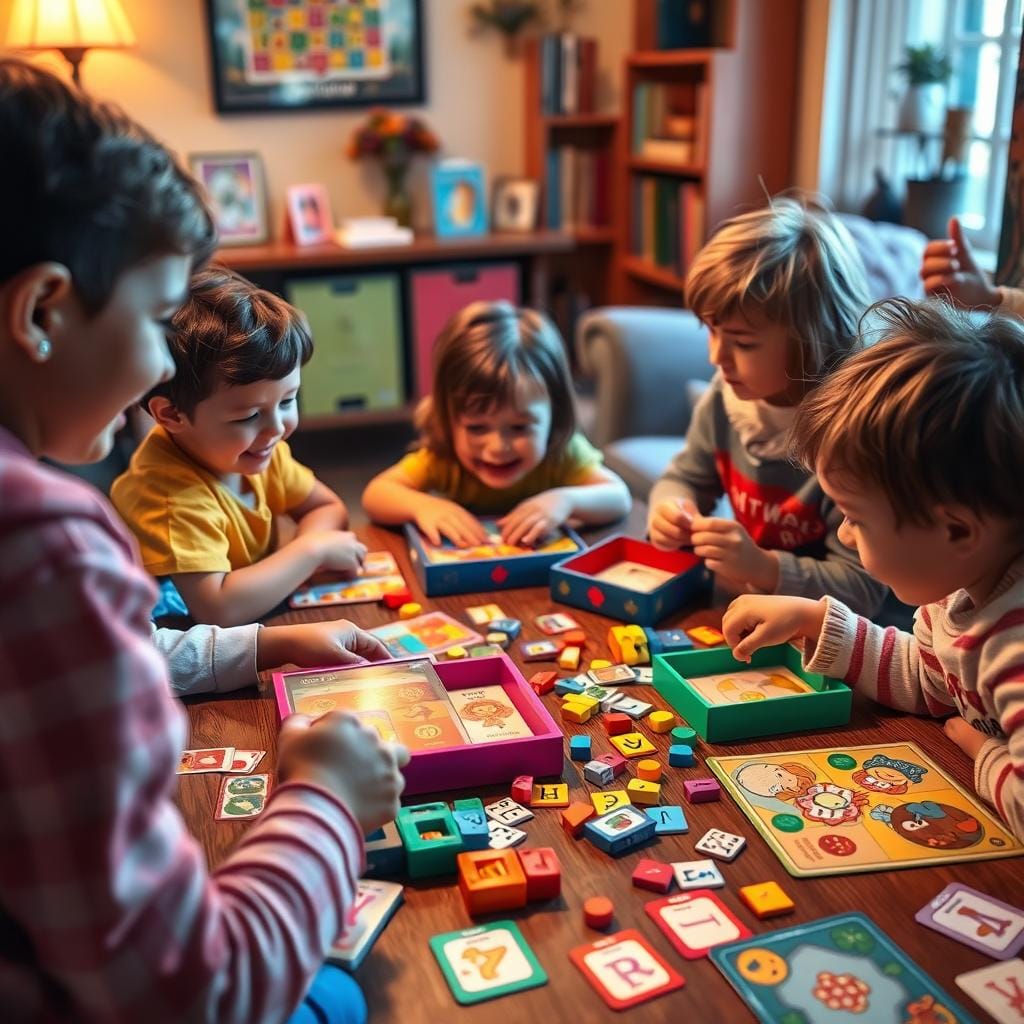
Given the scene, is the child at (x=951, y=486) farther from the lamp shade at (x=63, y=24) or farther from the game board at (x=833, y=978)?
the lamp shade at (x=63, y=24)

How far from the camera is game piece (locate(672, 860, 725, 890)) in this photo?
94 centimetres

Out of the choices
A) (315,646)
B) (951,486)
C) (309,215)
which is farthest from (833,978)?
(309,215)

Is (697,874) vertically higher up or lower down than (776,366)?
lower down

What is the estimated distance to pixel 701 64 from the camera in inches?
168

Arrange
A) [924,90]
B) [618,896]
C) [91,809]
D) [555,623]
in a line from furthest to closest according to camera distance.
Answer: [924,90], [555,623], [618,896], [91,809]

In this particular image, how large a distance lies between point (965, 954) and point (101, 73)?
435cm

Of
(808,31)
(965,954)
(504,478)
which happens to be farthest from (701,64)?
(965,954)

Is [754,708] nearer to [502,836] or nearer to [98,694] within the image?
[502,836]

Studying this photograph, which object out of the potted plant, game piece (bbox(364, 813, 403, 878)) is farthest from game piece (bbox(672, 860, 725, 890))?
the potted plant

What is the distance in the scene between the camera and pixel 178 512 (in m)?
1.46

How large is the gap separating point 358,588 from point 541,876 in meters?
0.72

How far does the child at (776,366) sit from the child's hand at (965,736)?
33cm

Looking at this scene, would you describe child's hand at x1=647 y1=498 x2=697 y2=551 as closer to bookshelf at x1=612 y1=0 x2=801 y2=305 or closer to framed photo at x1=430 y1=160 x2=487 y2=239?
bookshelf at x1=612 y1=0 x2=801 y2=305

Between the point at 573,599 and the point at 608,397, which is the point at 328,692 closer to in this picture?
the point at 573,599
